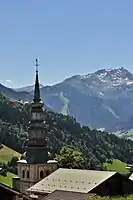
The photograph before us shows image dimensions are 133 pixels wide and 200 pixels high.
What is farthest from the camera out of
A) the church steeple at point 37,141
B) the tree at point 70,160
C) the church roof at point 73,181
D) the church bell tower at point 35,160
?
the tree at point 70,160

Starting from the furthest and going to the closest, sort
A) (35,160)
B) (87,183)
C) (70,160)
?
1. (70,160)
2. (35,160)
3. (87,183)

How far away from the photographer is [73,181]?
81500 millimetres

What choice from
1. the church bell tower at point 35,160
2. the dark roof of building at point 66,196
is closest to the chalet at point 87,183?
the dark roof of building at point 66,196

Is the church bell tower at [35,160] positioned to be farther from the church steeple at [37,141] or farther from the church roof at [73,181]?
the church roof at [73,181]

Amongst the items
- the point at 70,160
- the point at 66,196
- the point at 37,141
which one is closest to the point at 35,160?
the point at 37,141

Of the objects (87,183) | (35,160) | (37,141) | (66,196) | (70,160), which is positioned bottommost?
(66,196)

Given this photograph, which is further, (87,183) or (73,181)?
(73,181)

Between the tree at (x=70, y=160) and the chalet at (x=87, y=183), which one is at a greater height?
the tree at (x=70, y=160)

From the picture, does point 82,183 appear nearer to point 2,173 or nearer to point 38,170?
point 38,170

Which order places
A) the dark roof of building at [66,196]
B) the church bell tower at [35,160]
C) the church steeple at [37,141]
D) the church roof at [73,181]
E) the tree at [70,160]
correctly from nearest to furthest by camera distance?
A: the dark roof of building at [66,196]
the church roof at [73,181]
the church bell tower at [35,160]
the church steeple at [37,141]
the tree at [70,160]

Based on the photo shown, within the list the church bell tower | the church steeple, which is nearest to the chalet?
the church bell tower

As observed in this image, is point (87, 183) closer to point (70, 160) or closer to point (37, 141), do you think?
point (37, 141)

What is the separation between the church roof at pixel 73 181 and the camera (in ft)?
259

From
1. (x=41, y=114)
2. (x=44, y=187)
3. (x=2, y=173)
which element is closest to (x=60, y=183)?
(x=44, y=187)
